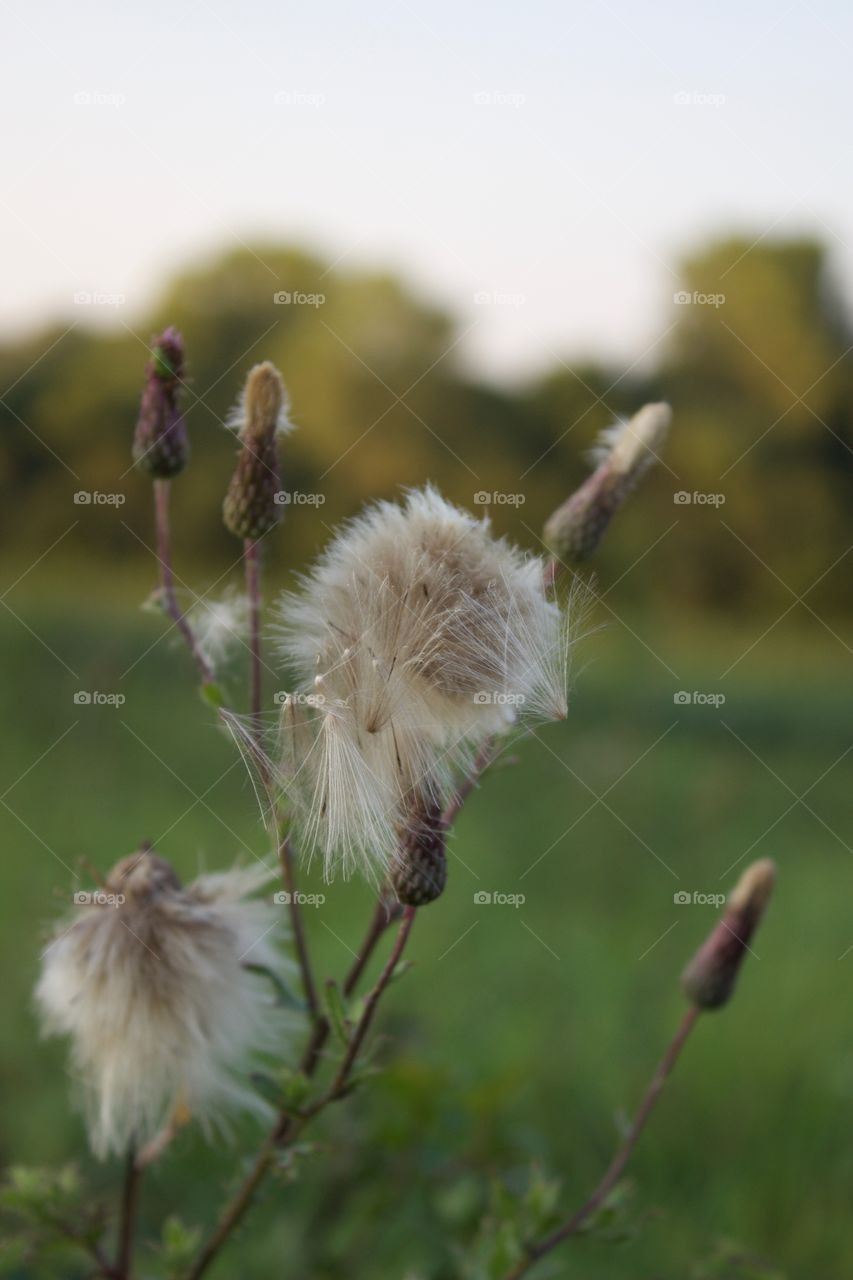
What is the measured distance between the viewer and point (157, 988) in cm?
125

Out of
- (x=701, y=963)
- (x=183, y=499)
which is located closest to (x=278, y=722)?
(x=701, y=963)

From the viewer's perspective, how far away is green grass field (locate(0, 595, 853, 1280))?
6.01 ft

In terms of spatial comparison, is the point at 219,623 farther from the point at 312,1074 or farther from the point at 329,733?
the point at 312,1074

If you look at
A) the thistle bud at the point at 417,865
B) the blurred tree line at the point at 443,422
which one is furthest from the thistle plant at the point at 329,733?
the blurred tree line at the point at 443,422

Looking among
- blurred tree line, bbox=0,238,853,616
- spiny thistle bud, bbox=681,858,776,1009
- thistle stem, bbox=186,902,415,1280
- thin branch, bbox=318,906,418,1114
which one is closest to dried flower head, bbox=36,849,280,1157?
thistle stem, bbox=186,902,415,1280

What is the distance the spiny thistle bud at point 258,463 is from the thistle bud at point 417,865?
285 mm

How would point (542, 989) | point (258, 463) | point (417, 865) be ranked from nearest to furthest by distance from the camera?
point (417, 865) < point (258, 463) < point (542, 989)

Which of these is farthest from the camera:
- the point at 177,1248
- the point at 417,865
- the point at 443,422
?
the point at 443,422

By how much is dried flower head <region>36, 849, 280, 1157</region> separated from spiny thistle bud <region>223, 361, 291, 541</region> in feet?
1.22

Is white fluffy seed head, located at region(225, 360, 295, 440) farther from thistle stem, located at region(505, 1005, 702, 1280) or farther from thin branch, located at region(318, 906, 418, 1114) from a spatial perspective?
thistle stem, located at region(505, 1005, 702, 1280)

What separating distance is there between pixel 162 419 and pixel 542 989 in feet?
7.63

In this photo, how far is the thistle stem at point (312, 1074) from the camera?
0.99 m

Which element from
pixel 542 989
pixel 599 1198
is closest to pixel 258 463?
pixel 599 1198

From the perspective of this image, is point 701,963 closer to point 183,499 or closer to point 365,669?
point 365,669
